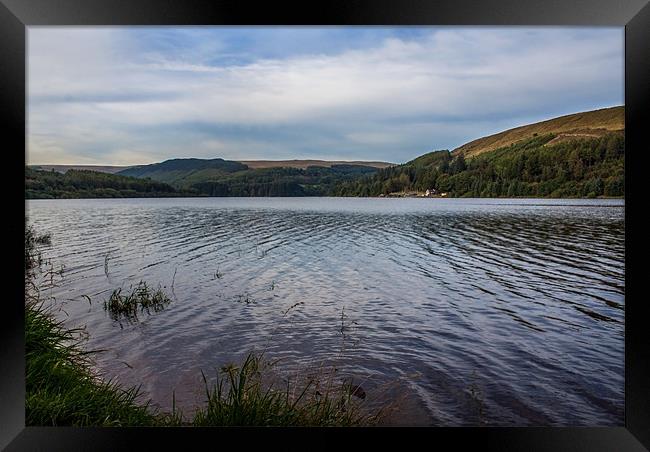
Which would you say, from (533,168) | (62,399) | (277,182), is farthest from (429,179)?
(62,399)

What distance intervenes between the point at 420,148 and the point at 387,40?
3918 centimetres

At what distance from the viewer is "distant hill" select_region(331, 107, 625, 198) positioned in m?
71.5

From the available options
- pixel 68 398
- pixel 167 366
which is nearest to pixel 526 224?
pixel 167 366

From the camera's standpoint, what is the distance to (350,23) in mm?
2557

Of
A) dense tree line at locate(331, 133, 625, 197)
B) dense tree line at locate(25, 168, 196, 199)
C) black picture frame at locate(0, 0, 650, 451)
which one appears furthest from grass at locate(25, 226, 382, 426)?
dense tree line at locate(331, 133, 625, 197)

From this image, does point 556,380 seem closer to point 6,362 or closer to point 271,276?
point 6,362

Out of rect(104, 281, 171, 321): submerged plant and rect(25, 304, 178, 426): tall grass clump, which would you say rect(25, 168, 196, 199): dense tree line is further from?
rect(25, 304, 178, 426): tall grass clump

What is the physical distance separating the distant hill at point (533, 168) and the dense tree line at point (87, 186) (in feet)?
146

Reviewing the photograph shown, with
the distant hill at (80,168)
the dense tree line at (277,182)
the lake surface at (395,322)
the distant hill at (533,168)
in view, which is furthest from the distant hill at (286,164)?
the lake surface at (395,322)

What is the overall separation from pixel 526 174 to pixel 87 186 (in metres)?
76.1

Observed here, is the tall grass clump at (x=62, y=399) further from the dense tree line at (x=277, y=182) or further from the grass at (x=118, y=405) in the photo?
the dense tree line at (x=277, y=182)

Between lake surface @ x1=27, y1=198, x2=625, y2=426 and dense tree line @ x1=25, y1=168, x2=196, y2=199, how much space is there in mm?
47054

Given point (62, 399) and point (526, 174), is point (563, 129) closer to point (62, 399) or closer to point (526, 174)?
point (526, 174)

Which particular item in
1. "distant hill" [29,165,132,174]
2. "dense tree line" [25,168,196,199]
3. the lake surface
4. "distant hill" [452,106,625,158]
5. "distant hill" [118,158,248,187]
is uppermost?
"distant hill" [452,106,625,158]
